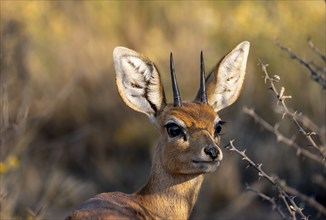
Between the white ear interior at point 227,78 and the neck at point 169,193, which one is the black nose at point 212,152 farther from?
the white ear interior at point 227,78

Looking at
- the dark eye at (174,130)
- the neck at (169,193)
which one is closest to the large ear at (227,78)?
the dark eye at (174,130)

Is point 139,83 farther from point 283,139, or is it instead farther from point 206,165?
point 283,139

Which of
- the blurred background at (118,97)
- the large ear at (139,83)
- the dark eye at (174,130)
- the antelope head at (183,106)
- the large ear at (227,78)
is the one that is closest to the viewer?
the antelope head at (183,106)

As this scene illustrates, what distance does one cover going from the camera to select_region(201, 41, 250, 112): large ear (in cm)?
695

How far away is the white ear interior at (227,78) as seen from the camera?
6.95 metres

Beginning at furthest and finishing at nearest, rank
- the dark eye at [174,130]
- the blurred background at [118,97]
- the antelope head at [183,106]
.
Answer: the blurred background at [118,97] < the dark eye at [174,130] < the antelope head at [183,106]

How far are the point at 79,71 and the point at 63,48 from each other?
1.03m

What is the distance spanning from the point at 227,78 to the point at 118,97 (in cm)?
629

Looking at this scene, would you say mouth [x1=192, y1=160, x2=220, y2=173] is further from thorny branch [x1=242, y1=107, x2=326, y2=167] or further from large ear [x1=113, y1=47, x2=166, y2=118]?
thorny branch [x1=242, y1=107, x2=326, y2=167]

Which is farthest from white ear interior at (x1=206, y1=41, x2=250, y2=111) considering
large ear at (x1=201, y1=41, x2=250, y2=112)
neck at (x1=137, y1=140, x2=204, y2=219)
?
neck at (x1=137, y1=140, x2=204, y2=219)

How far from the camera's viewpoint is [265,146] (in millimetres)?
11453

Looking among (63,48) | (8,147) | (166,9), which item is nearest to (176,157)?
(8,147)

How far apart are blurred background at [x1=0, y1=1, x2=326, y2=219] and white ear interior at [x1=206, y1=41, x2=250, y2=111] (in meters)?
2.48

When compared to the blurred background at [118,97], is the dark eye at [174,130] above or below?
above
